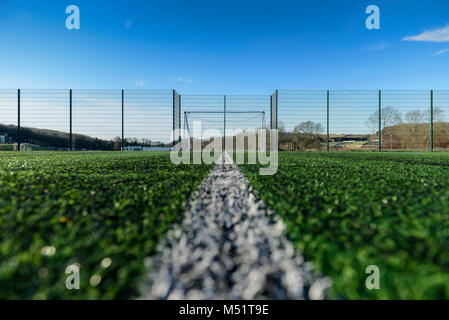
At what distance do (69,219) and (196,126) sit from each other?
539 inches

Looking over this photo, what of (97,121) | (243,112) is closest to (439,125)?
(243,112)

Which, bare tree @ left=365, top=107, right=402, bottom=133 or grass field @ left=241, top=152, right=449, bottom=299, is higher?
bare tree @ left=365, top=107, right=402, bottom=133

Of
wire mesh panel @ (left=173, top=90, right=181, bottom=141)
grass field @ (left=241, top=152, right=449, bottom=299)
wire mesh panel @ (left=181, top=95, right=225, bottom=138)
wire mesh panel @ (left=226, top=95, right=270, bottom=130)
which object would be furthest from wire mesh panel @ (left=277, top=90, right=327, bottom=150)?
grass field @ (left=241, top=152, right=449, bottom=299)

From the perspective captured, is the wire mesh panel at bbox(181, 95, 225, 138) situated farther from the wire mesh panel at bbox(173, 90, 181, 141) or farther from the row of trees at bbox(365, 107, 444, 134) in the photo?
the row of trees at bbox(365, 107, 444, 134)

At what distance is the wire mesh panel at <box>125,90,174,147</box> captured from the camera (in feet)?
40.1

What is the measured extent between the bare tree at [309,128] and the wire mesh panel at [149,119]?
6.86 m

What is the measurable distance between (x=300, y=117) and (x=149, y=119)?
8.01 m

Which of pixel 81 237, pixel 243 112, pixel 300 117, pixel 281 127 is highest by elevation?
pixel 243 112

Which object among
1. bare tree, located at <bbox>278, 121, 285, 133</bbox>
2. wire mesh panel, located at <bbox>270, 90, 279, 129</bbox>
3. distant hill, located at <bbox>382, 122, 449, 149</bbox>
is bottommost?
distant hill, located at <bbox>382, 122, 449, 149</bbox>

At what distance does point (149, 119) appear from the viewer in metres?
12.5

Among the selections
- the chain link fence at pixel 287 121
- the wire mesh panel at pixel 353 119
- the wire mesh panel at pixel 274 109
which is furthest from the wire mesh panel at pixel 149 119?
the wire mesh panel at pixel 353 119

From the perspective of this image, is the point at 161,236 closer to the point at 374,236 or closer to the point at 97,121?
the point at 374,236

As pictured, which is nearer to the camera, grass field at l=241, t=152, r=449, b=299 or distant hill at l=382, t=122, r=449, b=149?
grass field at l=241, t=152, r=449, b=299
